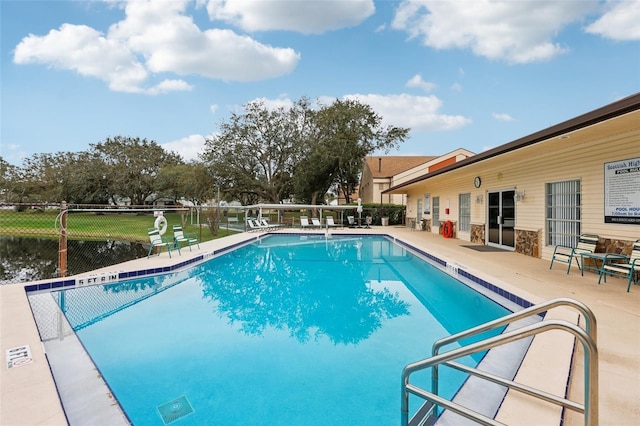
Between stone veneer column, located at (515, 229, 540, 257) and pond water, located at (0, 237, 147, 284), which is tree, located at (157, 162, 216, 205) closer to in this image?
pond water, located at (0, 237, 147, 284)

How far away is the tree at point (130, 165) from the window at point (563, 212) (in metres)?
33.5

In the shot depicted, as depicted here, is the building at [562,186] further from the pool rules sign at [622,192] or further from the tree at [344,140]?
the tree at [344,140]

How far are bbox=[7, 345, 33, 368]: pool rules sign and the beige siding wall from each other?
813 centimetres

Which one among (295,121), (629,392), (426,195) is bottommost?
(629,392)

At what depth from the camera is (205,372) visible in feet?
10.8

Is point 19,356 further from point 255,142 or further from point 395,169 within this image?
point 395,169

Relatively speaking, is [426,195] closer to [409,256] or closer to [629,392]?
[409,256]

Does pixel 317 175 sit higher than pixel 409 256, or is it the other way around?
pixel 317 175

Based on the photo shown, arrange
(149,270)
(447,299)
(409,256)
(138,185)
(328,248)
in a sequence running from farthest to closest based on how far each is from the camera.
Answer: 1. (138,185)
2. (328,248)
3. (409,256)
4. (149,270)
5. (447,299)

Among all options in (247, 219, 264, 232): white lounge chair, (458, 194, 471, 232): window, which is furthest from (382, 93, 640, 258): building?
(247, 219, 264, 232): white lounge chair

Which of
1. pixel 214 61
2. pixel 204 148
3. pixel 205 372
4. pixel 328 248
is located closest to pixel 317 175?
pixel 204 148

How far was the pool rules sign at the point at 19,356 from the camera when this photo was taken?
9.80 ft

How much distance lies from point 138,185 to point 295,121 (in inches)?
746

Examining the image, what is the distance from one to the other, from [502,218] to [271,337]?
332 inches
